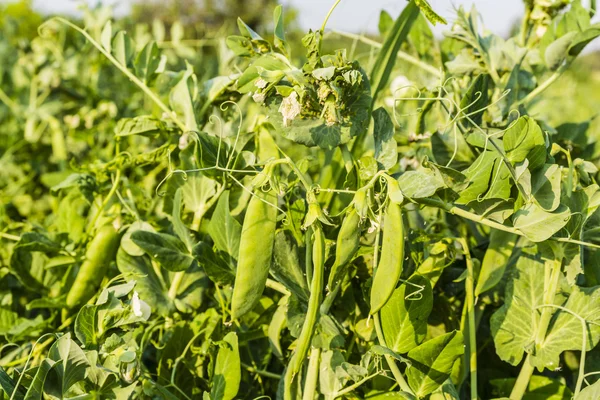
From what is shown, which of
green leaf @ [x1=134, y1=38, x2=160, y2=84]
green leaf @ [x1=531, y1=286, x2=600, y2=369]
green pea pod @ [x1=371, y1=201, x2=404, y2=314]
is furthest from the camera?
green leaf @ [x1=134, y1=38, x2=160, y2=84]

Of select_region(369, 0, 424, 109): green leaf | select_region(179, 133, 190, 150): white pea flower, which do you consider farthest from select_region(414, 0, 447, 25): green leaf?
select_region(179, 133, 190, 150): white pea flower

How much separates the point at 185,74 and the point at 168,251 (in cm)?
24

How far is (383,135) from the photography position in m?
0.57

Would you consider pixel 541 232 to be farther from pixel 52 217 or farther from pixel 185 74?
pixel 52 217

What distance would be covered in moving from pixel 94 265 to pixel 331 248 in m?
0.33

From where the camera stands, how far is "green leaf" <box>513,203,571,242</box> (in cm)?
49

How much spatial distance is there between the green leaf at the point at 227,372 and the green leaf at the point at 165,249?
0.12 metres

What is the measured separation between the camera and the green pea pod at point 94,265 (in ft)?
2.33

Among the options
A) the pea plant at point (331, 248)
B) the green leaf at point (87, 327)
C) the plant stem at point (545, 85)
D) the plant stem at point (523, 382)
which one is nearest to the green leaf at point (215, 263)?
the pea plant at point (331, 248)

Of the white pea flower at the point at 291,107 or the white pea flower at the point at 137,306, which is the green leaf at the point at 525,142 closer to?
the white pea flower at the point at 291,107

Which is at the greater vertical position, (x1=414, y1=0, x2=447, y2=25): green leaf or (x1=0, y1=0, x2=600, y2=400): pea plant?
(x1=414, y1=0, x2=447, y2=25): green leaf

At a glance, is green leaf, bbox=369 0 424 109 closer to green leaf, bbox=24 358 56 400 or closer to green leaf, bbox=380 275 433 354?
green leaf, bbox=380 275 433 354

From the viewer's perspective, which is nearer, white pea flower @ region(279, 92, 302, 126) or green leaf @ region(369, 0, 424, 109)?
white pea flower @ region(279, 92, 302, 126)

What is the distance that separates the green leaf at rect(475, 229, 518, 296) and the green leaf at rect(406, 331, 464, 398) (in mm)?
116
